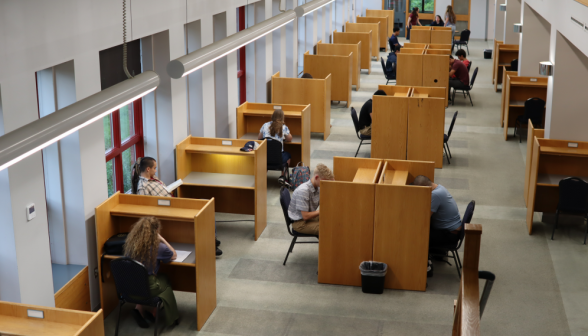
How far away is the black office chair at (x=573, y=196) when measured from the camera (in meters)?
7.27

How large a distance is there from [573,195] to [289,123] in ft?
14.1

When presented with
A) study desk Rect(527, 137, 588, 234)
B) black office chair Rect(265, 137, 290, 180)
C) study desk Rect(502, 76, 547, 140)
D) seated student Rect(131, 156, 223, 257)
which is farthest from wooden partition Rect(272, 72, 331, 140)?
seated student Rect(131, 156, 223, 257)

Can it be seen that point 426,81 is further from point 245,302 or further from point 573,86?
point 245,302

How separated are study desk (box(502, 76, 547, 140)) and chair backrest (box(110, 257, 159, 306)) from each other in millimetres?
8389

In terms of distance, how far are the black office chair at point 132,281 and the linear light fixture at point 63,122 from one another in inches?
62.8

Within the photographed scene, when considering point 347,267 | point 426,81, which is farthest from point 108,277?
point 426,81

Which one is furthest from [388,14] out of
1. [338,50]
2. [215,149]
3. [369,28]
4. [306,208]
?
[306,208]

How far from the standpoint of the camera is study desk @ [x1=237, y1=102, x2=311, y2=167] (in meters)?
9.48

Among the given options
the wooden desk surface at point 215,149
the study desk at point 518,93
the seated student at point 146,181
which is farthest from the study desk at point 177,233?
the study desk at point 518,93

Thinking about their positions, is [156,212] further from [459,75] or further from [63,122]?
[459,75]

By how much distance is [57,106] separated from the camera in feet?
17.6

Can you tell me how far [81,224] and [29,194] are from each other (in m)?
0.83

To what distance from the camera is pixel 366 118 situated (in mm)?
10445

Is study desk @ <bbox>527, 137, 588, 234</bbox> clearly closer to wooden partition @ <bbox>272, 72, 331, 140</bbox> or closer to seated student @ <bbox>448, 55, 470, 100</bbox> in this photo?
wooden partition @ <bbox>272, 72, 331, 140</bbox>
